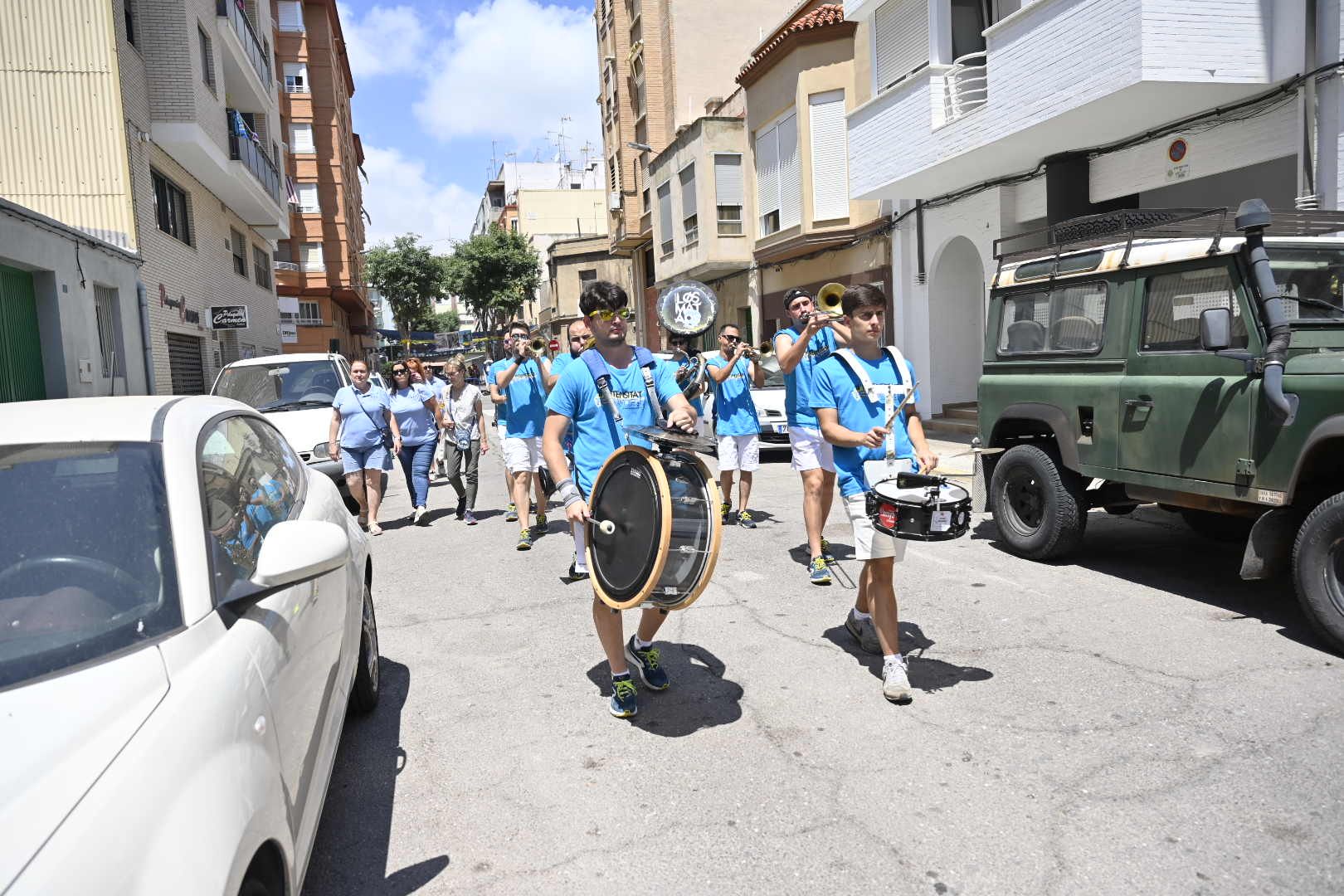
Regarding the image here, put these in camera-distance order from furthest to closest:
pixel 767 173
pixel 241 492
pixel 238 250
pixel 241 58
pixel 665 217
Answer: pixel 665 217 < pixel 238 250 < pixel 241 58 < pixel 767 173 < pixel 241 492

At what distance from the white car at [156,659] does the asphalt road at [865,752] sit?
74 centimetres

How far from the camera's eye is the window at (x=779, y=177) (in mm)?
20156

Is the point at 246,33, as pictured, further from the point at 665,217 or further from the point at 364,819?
the point at 364,819

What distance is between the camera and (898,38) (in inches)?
627

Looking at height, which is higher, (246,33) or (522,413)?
(246,33)

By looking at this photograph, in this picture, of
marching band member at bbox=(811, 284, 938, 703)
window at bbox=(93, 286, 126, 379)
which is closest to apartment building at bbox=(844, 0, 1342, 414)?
marching band member at bbox=(811, 284, 938, 703)

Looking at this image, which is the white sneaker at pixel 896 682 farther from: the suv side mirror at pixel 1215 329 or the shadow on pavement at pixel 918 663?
the suv side mirror at pixel 1215 329

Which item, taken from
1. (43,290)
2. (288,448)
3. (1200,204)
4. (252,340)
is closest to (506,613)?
(288,448)

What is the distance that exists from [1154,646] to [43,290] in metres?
13.4

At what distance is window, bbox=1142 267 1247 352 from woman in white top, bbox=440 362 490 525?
6670mm

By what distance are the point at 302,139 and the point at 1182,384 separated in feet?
136

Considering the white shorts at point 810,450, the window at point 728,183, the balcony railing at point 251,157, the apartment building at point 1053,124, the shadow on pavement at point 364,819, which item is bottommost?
the shadow on pavement at point 364,819

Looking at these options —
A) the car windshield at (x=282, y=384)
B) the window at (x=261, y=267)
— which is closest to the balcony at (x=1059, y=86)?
the car windshield at (x=282, y=384)

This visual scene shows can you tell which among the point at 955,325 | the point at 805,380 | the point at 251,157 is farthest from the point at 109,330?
the point at 955,325
